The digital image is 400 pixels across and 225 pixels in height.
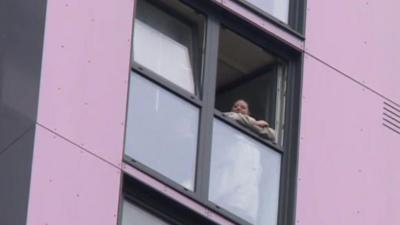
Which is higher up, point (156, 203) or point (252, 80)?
point (252, 80)

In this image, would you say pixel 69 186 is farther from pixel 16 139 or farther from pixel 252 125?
pixel 252 125

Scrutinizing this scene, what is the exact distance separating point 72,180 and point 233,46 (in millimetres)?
3810

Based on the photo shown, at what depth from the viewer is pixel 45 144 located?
66.7 ft

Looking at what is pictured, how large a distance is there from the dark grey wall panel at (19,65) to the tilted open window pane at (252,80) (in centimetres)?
282

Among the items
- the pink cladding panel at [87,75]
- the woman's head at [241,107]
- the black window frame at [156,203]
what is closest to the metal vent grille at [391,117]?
the woman's head at [241,107]

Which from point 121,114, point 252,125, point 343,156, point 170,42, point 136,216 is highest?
point 170,42

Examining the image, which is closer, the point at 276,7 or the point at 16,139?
the point at 16,139

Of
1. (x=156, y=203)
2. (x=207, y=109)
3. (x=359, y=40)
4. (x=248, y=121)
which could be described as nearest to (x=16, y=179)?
(x=156, y=203)

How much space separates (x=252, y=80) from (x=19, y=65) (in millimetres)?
3821

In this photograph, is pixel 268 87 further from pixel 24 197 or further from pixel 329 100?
pixel 24 197

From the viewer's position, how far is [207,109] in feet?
Result: 73.4

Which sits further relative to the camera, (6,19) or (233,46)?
(233,46)

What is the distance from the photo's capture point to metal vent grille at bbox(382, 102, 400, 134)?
24312mm

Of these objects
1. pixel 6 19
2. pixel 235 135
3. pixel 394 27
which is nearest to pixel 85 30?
pixel 6 19
